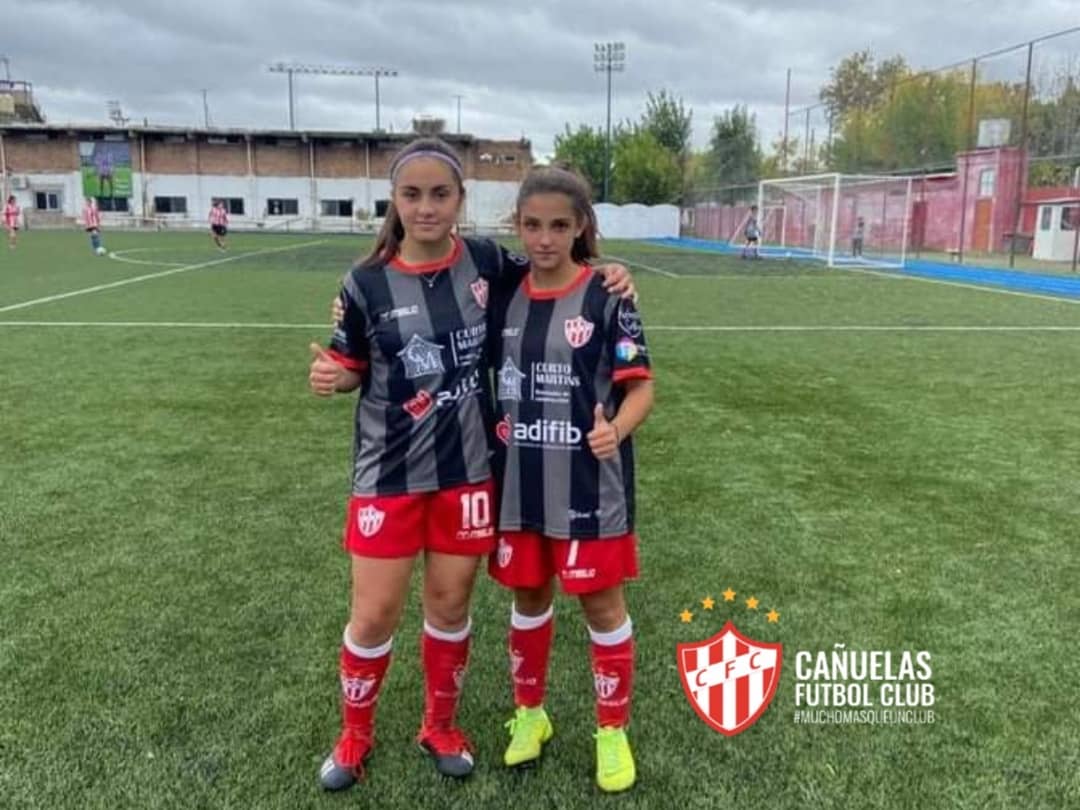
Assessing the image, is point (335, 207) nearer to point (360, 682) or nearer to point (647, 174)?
point (647, 174)

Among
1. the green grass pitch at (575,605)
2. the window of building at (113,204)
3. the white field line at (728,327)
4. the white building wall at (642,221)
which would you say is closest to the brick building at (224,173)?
the window of building at (113,204)

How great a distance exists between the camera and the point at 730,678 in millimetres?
2818

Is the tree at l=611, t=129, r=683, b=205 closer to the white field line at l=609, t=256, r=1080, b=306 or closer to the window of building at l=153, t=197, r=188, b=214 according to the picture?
the window of building at l=153, t=197, r=188, b=214

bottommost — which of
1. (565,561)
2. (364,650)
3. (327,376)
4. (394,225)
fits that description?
(364,650)

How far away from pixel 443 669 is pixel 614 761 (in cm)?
51

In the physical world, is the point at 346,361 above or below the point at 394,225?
below

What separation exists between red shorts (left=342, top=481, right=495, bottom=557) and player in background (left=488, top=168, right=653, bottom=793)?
0.18ft

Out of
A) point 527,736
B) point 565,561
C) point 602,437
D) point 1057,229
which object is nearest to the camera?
point 602,437

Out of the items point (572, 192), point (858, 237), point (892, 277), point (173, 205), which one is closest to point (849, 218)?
point (858, 237)

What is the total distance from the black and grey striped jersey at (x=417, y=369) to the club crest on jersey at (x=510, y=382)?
0.07 metres

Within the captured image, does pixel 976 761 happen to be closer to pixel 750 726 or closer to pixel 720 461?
pixel 750 726

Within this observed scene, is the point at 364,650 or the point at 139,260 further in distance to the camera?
the point at 139,260

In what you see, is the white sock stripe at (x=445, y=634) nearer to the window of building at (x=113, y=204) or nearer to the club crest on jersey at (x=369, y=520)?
the club crest on jersey at (x=369, y=520)

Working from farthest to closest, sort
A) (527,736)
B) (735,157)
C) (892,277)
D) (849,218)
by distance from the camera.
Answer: (735,157) < (849,218) < (892,277) < (527,736)
